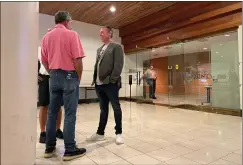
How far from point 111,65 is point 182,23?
11.8ft

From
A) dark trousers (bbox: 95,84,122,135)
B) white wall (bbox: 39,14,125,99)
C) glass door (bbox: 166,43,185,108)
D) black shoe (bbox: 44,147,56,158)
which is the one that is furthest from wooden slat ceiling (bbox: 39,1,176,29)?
black shoe (bbox: 44,147,56,158)

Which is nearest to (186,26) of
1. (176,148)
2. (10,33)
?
(176,148)

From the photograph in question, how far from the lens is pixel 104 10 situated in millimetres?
5543

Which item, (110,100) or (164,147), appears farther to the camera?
(110,100)

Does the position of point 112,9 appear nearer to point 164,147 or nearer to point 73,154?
point 164,147

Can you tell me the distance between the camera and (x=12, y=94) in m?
0.90

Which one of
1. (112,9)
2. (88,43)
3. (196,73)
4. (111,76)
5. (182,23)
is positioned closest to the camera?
(111,76)

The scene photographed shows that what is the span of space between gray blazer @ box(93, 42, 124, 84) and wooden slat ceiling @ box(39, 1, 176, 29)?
10.9 feet

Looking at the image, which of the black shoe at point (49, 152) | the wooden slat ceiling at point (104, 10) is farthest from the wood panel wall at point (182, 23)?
the black shoe at point (49, 152)

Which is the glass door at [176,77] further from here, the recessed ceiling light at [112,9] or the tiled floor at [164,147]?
the tiled floor at [164,147]

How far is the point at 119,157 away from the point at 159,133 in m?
0.99

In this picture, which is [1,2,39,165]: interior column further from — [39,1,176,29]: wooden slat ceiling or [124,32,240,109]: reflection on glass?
[124,32,240,109]: reflection on glass

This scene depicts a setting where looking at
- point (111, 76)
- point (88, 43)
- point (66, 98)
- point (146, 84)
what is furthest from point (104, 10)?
point (66, 98)

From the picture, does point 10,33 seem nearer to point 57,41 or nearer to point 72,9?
point 57,41
